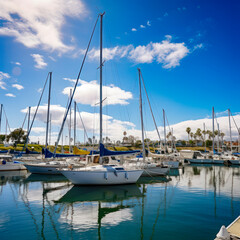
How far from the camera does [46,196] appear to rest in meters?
17.3

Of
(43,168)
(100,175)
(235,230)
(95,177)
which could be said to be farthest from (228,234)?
(43,168)

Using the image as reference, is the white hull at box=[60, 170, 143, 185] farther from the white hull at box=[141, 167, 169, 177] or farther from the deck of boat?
the deck of boat

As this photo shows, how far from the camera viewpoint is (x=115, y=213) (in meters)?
12.8

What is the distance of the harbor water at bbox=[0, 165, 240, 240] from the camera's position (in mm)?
9625

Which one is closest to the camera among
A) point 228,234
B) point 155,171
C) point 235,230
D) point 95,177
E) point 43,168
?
point 228,234

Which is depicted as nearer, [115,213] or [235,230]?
[235,230]

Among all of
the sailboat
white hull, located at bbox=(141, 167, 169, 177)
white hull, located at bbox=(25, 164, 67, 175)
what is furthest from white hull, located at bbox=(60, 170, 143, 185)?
white hull, located at bbox=(25, 164, 67, 175)

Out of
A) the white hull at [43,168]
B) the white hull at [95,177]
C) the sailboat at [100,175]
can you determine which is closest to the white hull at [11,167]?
the white hull at [43,168]

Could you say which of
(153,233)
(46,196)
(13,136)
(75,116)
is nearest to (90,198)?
(46,196)

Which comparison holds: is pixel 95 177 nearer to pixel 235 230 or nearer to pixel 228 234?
pixel 235 230

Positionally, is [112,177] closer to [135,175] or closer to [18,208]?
[135,175]

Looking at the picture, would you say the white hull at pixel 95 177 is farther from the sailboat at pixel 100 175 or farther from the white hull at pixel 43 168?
the white hull at pixel 43 168

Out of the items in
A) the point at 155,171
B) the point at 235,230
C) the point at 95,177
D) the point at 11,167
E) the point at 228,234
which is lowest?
the point at 11,167

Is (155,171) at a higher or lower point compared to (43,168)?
lower
